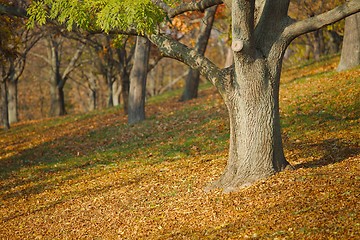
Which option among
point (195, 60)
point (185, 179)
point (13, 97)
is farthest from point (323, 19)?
point (13, 97)

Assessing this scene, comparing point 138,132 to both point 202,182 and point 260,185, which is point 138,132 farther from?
point 260,185

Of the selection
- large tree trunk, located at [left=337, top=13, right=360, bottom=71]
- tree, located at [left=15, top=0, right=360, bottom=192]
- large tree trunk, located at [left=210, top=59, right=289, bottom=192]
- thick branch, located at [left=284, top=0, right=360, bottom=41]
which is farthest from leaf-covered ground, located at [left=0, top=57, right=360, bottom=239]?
thick branch, located at [left=284, top=0, right=360, bottom=41]

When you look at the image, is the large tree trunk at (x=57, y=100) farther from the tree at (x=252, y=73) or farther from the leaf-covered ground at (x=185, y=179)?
the tree at (x=252, y=73)

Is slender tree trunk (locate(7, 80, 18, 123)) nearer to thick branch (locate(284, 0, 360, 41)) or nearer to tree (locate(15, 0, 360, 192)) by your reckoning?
tree (locate(15, 0, 360, 192))

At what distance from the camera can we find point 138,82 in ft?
66.2

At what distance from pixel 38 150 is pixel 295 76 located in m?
11.4

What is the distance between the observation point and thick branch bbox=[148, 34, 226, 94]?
9788 mm

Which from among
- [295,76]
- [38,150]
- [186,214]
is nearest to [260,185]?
[186,214]

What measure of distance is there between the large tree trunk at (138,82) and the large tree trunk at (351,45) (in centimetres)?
740

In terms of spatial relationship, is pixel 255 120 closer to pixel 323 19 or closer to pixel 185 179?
pixel 323 19

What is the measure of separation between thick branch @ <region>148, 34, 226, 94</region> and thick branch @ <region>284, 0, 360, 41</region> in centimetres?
147

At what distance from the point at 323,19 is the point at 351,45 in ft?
35.4

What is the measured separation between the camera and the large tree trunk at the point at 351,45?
1875 centimetres

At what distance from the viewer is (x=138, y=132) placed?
18.7 metres
